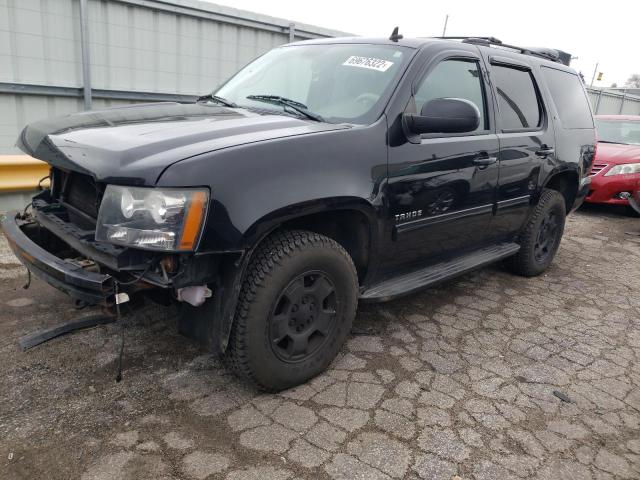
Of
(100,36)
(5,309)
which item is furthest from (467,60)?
(100,36)

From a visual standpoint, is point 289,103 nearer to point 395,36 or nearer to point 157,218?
point 395,36

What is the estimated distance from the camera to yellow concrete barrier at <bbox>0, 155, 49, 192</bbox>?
15.5 ft

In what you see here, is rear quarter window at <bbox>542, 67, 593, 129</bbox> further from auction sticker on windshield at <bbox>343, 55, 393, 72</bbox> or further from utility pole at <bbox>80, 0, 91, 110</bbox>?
utility pole at <bbox>80, 0, 91, 110</bbox>

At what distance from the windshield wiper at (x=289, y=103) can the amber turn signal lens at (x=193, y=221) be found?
3.43 ft

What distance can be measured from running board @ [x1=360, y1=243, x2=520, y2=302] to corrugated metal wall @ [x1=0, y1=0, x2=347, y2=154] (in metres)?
4.53

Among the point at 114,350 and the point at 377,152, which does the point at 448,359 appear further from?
the point at 114,350

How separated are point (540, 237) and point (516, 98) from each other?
1403 millimetres

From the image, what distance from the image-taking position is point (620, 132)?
8844 mm

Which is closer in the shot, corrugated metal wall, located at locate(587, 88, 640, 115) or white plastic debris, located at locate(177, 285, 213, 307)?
white plastic debris, located at locate(177, 285, 213, 307)

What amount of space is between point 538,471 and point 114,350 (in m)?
2.28

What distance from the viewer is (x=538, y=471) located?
223cm

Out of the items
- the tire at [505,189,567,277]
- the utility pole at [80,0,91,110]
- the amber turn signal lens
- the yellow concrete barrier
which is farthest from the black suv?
the utility pole at [80,0,91,110]

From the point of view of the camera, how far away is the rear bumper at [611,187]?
24.7ft

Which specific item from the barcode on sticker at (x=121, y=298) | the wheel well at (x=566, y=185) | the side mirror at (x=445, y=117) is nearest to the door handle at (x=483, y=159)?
the side mirror at (x=445, y=117)
